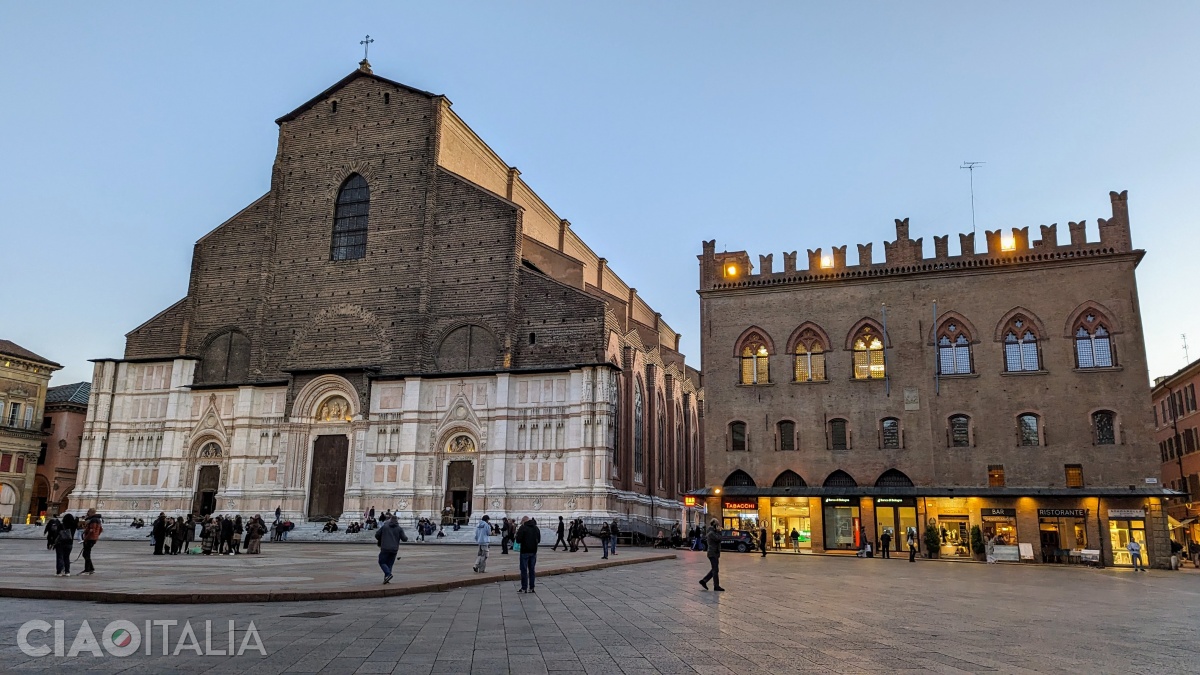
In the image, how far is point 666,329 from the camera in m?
73.4

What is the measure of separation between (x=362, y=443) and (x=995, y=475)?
30.0 metres

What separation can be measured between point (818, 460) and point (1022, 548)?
334 inches

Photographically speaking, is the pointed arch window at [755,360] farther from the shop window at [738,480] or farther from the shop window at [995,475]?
the shop window at [995,475]

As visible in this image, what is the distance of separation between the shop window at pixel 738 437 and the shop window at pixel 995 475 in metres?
10.1

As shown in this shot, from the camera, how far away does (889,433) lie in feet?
119

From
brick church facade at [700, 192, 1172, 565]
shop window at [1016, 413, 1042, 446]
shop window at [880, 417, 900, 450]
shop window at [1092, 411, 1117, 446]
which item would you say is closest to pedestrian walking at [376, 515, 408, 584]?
brick church facade at [700, 192, 1172, 565]

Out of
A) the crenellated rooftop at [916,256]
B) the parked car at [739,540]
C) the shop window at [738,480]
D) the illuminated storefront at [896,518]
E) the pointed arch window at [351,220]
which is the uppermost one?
the pointed arch window at [351,220]

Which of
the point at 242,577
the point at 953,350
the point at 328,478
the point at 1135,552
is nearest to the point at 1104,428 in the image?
the point at 1135,552

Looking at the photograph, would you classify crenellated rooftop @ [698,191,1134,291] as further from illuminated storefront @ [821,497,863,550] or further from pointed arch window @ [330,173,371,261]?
pointed arch window @ [330,173,371,261]

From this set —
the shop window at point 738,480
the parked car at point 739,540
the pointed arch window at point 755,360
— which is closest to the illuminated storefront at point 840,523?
the parked car at point 739,540

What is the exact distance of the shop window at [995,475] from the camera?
34594 millimetres

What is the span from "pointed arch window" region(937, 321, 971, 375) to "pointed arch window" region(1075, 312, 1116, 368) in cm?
423

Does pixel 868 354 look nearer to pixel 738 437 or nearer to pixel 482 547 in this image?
pixel 738 437

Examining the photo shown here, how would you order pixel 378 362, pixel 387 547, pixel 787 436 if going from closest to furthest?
pixel 387 547 → pixel 787 436 → pixel 378 362
